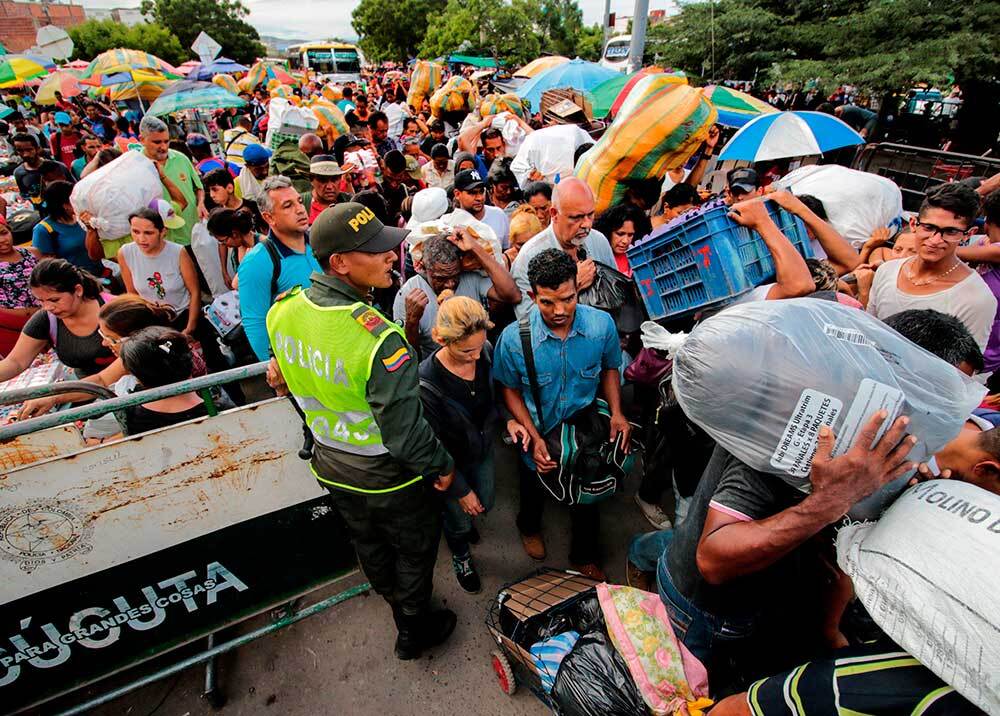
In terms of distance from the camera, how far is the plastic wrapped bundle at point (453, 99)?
10.7 metres

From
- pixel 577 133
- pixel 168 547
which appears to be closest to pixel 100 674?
pixel 168 547

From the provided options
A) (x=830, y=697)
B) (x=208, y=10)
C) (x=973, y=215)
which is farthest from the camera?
(x=208, y=10)

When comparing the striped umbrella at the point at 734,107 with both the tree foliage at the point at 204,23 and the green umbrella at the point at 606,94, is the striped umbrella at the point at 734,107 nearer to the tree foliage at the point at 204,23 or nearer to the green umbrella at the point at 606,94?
the green umbrella at the point at 606,94

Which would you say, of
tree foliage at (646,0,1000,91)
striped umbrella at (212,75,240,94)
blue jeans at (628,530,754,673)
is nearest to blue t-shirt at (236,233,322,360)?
blue jeans at (628,530,754,673)

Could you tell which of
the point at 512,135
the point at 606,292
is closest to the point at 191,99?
the point at 512,135

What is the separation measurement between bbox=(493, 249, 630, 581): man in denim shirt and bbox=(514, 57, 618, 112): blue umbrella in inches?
282

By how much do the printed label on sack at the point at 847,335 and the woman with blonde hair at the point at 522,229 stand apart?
304cm

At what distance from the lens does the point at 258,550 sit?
256 cm

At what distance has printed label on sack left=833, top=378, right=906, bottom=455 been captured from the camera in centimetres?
129

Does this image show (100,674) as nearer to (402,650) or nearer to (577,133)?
(402,650)

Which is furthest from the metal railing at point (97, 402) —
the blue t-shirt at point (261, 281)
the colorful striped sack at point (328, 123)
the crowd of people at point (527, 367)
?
the colorful striped sack at point (328, 123)

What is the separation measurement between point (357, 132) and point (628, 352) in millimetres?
8941

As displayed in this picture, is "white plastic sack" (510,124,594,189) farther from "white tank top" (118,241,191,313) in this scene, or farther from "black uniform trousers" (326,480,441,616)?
"black uniform trousers" (326,480,441,616)

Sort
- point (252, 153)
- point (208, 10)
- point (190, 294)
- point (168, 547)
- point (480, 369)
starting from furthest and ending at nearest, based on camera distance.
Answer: point (208, 10), point (252, 153), point (190, 294), point (480, 369), point (168, 547)
